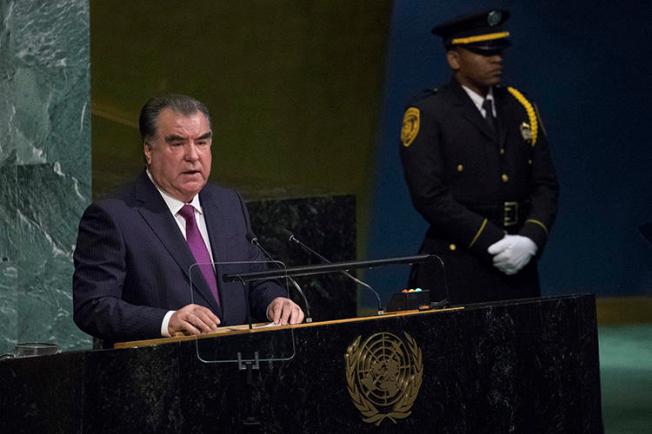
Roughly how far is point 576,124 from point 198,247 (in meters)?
5.02

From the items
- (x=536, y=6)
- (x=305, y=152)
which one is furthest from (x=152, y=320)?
(x=536, y=6)

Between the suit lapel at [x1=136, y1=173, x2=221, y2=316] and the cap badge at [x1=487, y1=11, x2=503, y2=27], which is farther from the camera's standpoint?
the cap badge at [x1=487, y1=11, x2=503, y2=27]

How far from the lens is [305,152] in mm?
7945

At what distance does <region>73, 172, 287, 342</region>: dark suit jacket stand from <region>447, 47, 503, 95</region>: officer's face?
1933mm

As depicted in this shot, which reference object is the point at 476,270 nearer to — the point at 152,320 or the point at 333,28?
the point at 152,320

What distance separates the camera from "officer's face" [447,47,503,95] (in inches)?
222

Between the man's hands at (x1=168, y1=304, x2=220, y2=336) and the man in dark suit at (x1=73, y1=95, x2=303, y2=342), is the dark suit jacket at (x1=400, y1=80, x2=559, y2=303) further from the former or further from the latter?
the man's hands at (x1=168, y1=304, x2=220, y2=336)

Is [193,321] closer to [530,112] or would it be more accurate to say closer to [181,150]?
[181,150]

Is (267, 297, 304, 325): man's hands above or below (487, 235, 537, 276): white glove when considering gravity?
below

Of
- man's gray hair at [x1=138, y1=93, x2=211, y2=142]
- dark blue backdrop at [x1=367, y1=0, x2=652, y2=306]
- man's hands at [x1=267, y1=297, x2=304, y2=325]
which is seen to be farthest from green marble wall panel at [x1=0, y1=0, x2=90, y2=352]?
dark blue backdrop at [x1=367, y1=0, x2=652, y2=306]

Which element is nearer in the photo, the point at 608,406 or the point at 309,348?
the point at 309,348

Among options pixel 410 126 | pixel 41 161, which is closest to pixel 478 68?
pixel 410 126

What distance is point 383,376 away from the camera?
3535 millimetres

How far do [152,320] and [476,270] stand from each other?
83.5 inches
